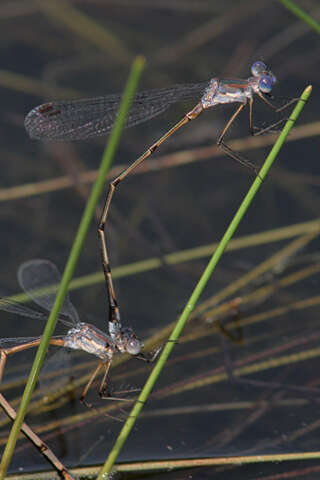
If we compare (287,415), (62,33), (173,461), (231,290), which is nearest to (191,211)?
(231,290)

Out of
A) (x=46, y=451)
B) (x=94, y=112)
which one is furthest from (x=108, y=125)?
(x=46, y=451)

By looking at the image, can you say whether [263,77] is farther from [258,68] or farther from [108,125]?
[108,125]

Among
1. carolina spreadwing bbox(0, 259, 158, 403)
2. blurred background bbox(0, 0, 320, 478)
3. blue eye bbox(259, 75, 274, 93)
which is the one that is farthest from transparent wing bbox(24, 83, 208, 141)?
carolina spreadwing bbox(0, 259, 158, 403)

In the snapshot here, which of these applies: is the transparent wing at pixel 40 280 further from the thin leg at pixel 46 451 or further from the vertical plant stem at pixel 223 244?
the vertical plant stem at pixel 223 244

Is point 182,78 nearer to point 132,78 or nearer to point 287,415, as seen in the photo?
point 287,415

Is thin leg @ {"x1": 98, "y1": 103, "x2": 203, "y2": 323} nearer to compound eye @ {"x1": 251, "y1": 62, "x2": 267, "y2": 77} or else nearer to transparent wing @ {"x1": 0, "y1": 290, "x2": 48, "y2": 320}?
compound eye @ {"x1": 251, "y1": 62, "x2": 267, "y2": 77}

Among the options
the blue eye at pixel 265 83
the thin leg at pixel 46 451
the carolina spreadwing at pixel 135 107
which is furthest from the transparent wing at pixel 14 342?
the blue eye at pixel 265 83
